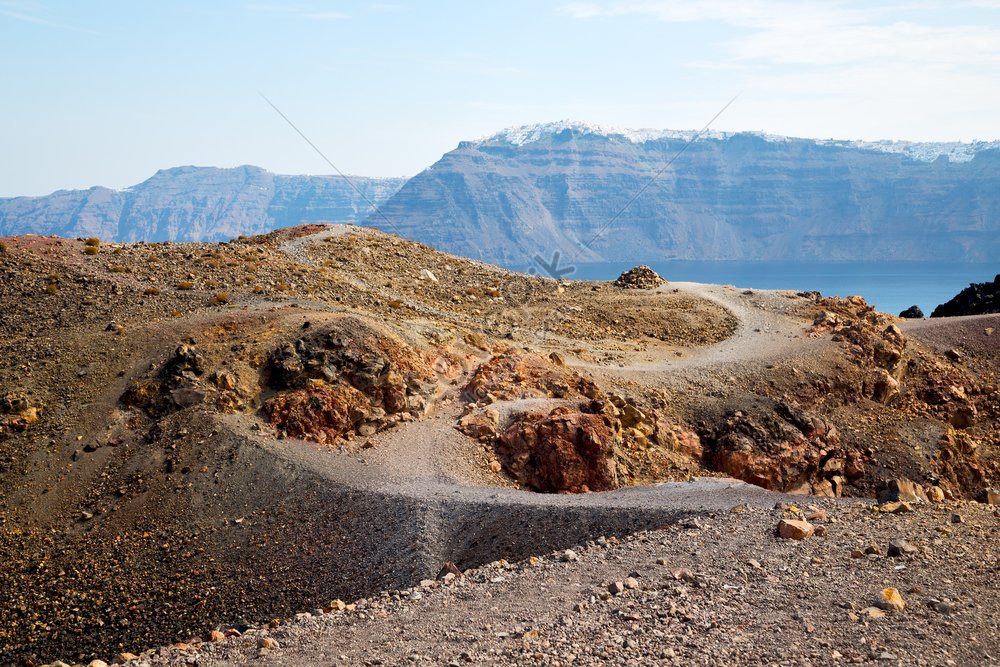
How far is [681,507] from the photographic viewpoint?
21938 mm

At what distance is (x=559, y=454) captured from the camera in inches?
1196

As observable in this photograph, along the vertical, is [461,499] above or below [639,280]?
below

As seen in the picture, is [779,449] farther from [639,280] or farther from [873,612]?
[873,612]

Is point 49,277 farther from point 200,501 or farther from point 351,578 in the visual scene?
point 351,578

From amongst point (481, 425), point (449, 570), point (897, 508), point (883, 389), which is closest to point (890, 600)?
point (897, 508)

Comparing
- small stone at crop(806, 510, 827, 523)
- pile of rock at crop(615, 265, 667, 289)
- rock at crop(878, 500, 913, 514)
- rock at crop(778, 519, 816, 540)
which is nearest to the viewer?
rock at crop(778, 519, 816, 540)

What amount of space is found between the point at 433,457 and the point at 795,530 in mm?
13456

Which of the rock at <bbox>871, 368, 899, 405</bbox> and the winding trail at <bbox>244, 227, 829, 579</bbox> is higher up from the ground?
the rock at <bbox>871, 368, 899, 405</bbox>

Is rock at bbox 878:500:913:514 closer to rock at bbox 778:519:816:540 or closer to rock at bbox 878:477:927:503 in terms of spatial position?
rock at bbox 878:477:927:503

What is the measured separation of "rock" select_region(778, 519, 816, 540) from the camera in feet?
62.4

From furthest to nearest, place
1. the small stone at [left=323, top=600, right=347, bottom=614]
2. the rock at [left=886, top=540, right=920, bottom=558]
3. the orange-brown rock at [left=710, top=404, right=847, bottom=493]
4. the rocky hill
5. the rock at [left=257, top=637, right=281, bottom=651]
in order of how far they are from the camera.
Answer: the orange-brown rock at [left=710, top=404, right=847, bottom=493]
the small stone at [left=323, top=600, right=347, bottom=614]
the rock at [left=886, top=540, right=920, bottom=558]
the rocky hill
the rock at [left=257, top=637, right=281, bottom=651]

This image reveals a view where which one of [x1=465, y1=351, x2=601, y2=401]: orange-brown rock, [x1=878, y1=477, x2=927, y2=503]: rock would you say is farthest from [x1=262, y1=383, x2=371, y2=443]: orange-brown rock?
[x1=878, y1=477, x2=927, y2=503]: rock

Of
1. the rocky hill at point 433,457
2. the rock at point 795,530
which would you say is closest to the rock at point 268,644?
the rocky hill at point 433,457

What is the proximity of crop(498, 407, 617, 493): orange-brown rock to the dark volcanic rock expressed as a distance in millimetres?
46144
